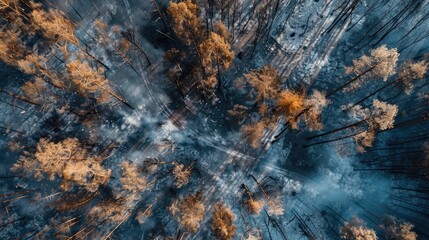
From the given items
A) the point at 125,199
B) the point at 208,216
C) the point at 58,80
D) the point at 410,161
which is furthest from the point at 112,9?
the point at 410,161

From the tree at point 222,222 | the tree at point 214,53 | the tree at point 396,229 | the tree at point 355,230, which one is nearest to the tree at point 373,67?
the tree at point 214,53

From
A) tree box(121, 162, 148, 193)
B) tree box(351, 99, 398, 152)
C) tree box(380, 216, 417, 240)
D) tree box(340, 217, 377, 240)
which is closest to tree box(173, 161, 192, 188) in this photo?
tree box(121, 162, 148, 193)

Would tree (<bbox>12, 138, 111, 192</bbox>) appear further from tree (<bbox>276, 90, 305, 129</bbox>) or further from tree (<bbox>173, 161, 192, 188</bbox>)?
tree (<bbox>276, 90, 305, 129</bbox>)

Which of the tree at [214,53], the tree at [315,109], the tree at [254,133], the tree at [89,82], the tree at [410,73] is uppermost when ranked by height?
the tree at [410,73]

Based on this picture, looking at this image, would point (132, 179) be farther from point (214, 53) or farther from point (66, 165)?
point (214, 53)

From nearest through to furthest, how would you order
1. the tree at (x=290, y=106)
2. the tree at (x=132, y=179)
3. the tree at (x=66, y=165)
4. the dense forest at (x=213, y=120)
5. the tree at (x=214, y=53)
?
the tree at (x=66, y=165), the tree at (x=214, y=53), the tree at (x=290, y=106), the tree at (x=132, y=179), the dense forest at (x=213, y=120)

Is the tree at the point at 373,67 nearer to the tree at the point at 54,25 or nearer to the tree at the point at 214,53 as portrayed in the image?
the tree at the point at 214,53

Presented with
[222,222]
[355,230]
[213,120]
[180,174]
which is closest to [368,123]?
[355,230]
